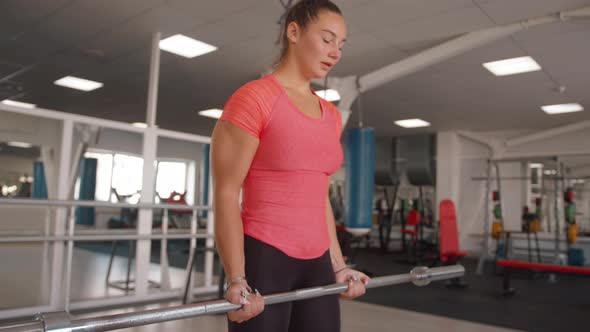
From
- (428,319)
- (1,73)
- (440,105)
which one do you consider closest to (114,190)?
(1,73)

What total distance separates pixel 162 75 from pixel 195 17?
2.27 metres

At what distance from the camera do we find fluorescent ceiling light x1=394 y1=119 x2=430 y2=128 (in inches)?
372

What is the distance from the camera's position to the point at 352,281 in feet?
3.57

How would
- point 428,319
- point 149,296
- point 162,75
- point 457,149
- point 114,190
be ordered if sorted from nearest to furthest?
point 428,319, point 149,296, point 114,190, point 162,75, point 457,149

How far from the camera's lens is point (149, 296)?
4457 mm

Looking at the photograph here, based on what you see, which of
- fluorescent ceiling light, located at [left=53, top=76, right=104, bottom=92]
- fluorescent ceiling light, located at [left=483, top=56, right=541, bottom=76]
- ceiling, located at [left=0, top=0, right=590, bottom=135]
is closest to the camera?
ceiling, located at [left=0, top=0, right=590, bottom=135]

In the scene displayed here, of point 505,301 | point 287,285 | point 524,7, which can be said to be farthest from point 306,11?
point 505,301

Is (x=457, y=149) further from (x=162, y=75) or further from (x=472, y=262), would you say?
(x=162, y=75)

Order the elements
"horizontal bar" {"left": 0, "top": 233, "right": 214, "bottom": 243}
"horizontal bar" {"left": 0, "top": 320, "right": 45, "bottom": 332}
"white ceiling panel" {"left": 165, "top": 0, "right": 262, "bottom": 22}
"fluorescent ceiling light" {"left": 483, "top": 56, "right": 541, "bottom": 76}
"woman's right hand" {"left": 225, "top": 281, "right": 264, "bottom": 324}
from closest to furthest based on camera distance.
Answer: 1. "horizontal bar" {"left": 0, "top": 320, "right": 45, "bottom": 332}
2. "woman's right hand" {"left": 225, "top": 281, "right": 264, "bottom": 324}
3. "horizontal bar" {"left": 0, "top": 233, "right": 214, "bottom": 243}
4. "white ceiling panel" {"left": 165, "top": 0, "right": 262, "bottom": 22}
5. "fluorescent ceiling light" {"left": 483, "top": 56, "right": 541, "bottom": 76}

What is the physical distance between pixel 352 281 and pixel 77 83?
7214 mm

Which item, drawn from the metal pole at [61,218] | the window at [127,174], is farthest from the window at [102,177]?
the metal pole at [61,218]

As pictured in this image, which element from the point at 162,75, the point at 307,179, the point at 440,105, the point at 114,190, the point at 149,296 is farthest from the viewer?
the point at 440,105

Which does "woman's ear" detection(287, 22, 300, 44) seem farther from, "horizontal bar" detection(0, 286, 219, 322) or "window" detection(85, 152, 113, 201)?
"window" detection(85, 152, 113, 201)

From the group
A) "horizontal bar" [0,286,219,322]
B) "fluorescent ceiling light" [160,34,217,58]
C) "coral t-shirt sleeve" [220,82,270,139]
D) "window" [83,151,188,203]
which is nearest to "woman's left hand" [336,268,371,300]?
"coral t-shirt sleeve" [220,82,270,139]
